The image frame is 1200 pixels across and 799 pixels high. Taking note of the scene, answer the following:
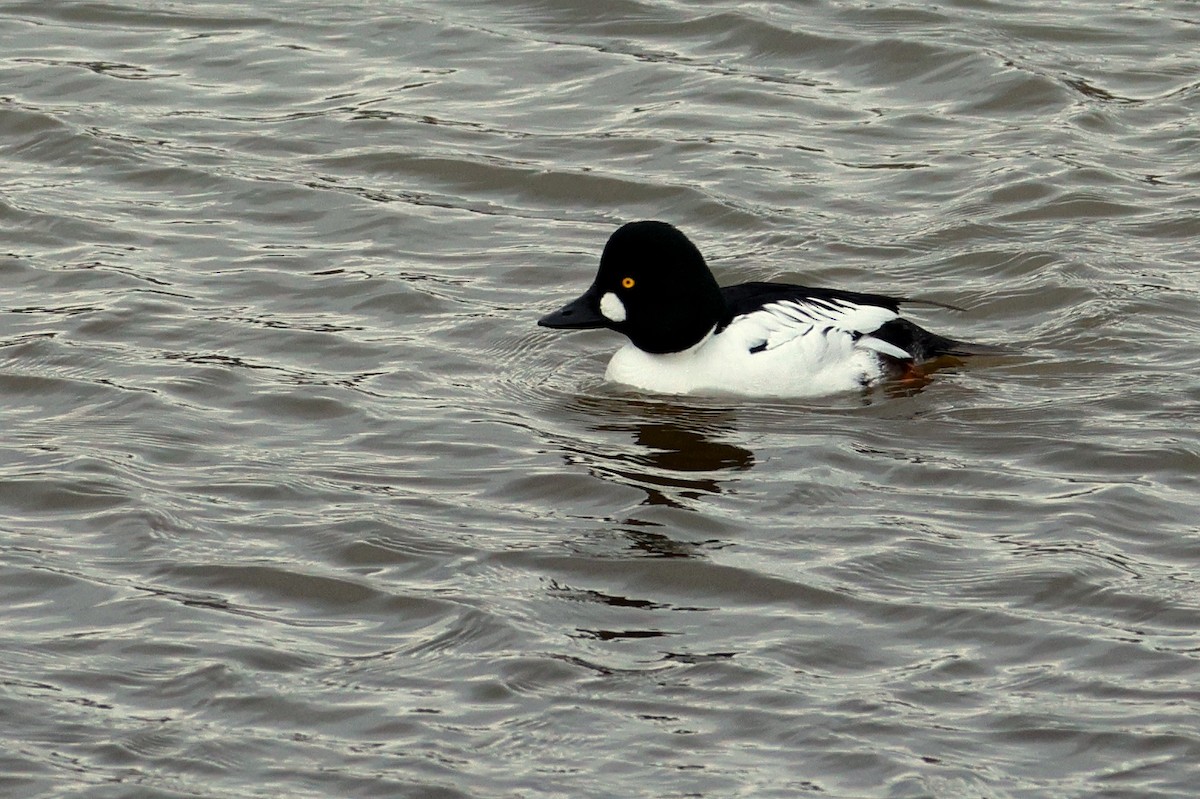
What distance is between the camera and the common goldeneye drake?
9.45 metres

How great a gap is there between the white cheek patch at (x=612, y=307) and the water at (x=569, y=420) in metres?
0.41

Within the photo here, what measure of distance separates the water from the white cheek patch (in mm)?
406

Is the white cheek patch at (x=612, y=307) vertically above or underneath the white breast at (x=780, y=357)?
above

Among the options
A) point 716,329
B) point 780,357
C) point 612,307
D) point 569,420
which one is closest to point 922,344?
point 780,357

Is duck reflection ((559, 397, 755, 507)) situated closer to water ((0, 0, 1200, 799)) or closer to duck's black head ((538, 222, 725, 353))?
water ((0, 0, 1200, 799))

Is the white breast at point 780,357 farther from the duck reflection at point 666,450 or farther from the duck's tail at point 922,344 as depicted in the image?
the duck reflection at point 666,450

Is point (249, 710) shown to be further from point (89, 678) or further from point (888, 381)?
point (888, 381)

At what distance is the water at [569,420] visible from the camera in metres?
6.24

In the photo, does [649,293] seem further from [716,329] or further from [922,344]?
[922,344]

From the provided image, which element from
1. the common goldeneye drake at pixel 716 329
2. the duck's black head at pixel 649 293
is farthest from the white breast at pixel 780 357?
the duck's black head at pixel 649 293

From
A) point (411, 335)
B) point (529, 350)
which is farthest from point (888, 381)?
point (411, 335)

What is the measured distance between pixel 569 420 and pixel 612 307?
0.65m

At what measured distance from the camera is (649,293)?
9.49 meters

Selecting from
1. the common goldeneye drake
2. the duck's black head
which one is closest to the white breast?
the common goldeneye drake
